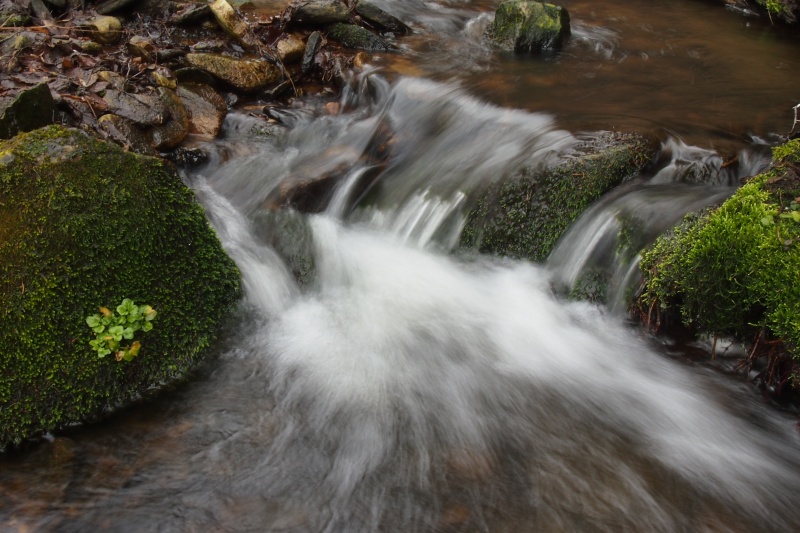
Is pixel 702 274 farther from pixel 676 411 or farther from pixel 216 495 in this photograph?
pixel 216 495

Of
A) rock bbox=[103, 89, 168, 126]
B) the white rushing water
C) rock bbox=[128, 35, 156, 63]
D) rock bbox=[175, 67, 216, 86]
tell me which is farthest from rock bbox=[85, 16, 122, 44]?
the white rushing water

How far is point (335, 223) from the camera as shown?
216 inches

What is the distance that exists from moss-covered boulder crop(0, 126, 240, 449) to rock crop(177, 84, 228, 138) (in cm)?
279

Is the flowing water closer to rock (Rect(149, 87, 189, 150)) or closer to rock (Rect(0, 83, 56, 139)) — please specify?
rock (Rect(149, 87, 189, 150))

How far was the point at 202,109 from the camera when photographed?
6.36 metres

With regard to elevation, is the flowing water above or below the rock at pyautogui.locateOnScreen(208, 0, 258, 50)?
below

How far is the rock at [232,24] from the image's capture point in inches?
295

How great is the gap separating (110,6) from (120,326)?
6.10 m

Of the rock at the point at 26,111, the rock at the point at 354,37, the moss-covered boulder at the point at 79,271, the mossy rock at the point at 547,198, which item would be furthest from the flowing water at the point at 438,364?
the rock at the point at 26,111

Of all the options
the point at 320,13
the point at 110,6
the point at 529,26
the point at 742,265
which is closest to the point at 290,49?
the point at 320,13

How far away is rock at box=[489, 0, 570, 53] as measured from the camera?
777 cm

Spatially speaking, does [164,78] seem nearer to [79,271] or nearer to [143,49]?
[143,49]

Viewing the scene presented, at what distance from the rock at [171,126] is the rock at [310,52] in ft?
6.33

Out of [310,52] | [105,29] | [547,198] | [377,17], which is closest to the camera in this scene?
[547,198]
